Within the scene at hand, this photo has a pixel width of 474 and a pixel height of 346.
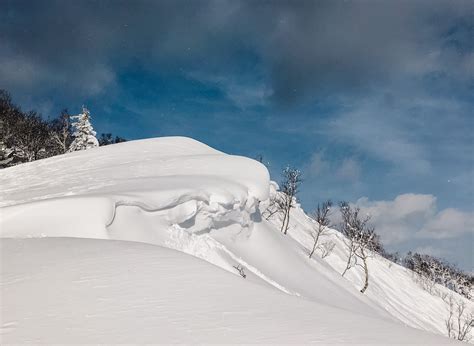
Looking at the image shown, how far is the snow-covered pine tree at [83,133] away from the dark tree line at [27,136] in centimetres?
114

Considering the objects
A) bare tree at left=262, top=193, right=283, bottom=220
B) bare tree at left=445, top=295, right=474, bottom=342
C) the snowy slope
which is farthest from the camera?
bare tree at left=262, top=193, right=283, bottom=220

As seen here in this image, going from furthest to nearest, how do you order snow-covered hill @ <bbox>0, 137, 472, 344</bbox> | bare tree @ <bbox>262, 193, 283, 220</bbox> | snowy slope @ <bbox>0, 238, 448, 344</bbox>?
1. bare tree @ <bbox>262, 193, 283, 220</bbox>
2. snow-covered hill @ <bbox>0, 137, 472, 344</bbox>
3. snowy slope @ <bbox>0, 238, 448, 344</bbox>

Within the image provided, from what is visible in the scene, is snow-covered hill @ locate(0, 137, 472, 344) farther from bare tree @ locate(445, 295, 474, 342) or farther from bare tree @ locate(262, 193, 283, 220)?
bare tree @ locate(262, 193, 283, 220)

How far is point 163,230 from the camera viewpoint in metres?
14.8

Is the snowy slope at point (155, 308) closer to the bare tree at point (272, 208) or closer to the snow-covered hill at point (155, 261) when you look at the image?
the snow-covered hill at point (155, 261)

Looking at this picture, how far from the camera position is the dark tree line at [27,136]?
121 feet

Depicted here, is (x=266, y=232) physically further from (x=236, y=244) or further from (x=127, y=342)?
(x=127, y=342)

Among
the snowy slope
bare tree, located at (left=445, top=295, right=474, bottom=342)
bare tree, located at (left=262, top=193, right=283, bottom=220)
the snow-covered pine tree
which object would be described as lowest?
bare tree, located at (left=445, top=295, right=474, bottom=342)

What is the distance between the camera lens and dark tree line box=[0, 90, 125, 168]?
1454 inches

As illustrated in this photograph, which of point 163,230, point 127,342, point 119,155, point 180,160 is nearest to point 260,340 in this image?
point 127,342

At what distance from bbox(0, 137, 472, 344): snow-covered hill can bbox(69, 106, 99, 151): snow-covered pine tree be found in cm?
1666

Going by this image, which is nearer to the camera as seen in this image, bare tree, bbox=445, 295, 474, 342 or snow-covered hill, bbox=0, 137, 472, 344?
snow-covered hill, bbox=0, 137, 472, 344

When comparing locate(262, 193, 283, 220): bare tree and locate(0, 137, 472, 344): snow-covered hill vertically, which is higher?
locate(262, 193, 283, 220): bare tree

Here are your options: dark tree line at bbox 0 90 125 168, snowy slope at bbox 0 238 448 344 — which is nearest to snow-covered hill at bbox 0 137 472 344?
snowy slope at bbox 0 238 448 344
